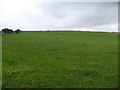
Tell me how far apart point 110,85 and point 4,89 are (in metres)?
6.68

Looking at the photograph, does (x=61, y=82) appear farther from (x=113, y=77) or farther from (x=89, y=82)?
(x=113, y=77)

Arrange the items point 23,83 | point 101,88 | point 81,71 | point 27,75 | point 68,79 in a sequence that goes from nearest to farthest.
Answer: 1. point 101,88
2. point 23,83
3. point 68,79
4. point 27,75
5. point 81,71

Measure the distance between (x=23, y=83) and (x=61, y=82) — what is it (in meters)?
2.51

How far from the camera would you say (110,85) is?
1185 cm

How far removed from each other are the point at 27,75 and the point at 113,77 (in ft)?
21.1

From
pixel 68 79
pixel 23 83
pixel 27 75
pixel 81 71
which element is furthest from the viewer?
pixel 81 71

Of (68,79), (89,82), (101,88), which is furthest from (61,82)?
(101,88)

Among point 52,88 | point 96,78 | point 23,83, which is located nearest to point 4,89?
point 23,83

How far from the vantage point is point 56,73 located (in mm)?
14633

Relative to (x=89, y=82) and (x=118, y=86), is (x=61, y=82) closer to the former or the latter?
(x=89, y=82)

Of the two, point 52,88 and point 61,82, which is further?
point 61,82

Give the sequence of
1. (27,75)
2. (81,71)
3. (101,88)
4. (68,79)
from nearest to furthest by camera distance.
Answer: (101,88), (68,79), (27,75), (81,71)

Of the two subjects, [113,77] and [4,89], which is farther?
[113,77]

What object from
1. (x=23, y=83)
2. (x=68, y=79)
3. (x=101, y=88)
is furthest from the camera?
(x=68, y=79)
